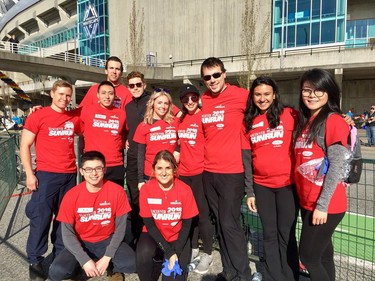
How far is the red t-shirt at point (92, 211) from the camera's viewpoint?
3.05m

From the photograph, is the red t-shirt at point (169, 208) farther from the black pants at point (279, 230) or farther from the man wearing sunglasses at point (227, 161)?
the black pants at point (279, 230)

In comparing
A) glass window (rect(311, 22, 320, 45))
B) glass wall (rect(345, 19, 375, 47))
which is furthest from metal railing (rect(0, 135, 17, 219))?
glass wall (rect(345, 19, 375, 47))

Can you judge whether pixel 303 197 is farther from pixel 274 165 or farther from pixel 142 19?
pixel 142 19

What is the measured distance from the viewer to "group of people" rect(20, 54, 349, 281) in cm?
249

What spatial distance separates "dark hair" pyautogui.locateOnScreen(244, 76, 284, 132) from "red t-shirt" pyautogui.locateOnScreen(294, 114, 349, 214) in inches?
14.6

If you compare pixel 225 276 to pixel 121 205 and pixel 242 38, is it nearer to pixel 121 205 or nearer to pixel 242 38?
pixel 121 205

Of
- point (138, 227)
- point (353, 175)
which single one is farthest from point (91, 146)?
point (353, 175)

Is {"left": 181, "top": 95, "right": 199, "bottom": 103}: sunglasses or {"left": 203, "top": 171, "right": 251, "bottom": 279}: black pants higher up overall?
{"left": 181, "top": 95, "right": 199, "bottom": 103}: sunglasses

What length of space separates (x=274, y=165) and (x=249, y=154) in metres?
0.31

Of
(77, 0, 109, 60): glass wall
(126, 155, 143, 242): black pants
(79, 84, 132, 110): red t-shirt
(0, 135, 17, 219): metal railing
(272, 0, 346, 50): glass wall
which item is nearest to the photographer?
(126, 155, 143, 242): black pants

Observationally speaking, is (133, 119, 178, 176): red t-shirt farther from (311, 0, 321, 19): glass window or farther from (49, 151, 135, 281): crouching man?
(311, 0, 321, 19): glass window

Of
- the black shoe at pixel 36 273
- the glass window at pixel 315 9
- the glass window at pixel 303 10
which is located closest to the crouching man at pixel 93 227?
the black shoe at pixel 36 273

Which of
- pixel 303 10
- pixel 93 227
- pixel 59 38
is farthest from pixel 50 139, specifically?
pixel 59 38

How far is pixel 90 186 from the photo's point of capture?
124 inches
